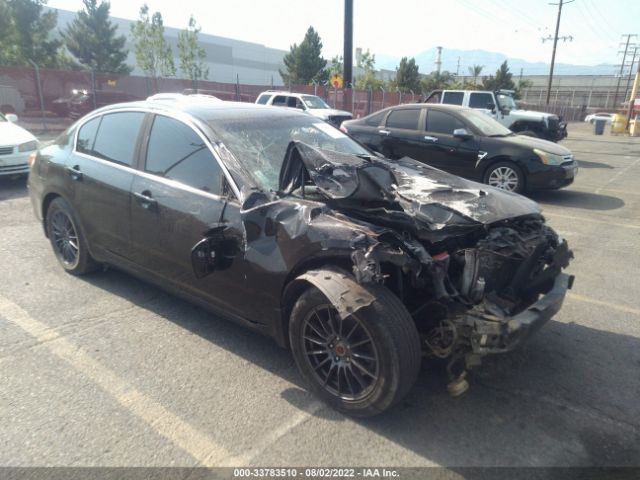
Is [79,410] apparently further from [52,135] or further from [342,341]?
[52,135]

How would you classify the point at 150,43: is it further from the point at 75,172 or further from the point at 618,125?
the point at 75,172

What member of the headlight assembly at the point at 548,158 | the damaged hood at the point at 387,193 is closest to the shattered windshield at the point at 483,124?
the headlight assembly at the point at 548,158

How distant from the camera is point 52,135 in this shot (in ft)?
58.5

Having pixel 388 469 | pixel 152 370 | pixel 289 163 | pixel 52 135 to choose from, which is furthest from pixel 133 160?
pixel 52 135

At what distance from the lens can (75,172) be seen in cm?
433

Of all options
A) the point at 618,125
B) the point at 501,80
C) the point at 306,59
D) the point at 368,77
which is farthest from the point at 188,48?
the point at 618,125

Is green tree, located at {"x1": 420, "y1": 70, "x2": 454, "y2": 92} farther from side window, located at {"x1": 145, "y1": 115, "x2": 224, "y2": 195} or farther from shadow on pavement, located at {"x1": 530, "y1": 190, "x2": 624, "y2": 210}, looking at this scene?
side window, located at {"x1": 145, "y1": 115, "x2": 224, "y2": 195}

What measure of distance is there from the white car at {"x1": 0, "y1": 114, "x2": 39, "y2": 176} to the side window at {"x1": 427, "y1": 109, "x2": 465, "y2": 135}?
7467 mm

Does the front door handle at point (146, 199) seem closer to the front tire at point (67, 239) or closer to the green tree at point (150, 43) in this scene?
the front tire at point (67, 239)

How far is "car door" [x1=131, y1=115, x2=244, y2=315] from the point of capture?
3258 millimetres

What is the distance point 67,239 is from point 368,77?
47.1m

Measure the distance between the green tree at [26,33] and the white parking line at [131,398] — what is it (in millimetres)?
39150

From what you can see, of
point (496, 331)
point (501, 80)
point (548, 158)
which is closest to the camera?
point (496, 331)

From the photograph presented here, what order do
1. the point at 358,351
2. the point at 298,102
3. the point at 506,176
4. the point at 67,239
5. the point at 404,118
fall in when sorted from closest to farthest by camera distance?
the point at 358,351, the point at 67,239, the point at 506,176, the point at 404,118, the point at 298,102
